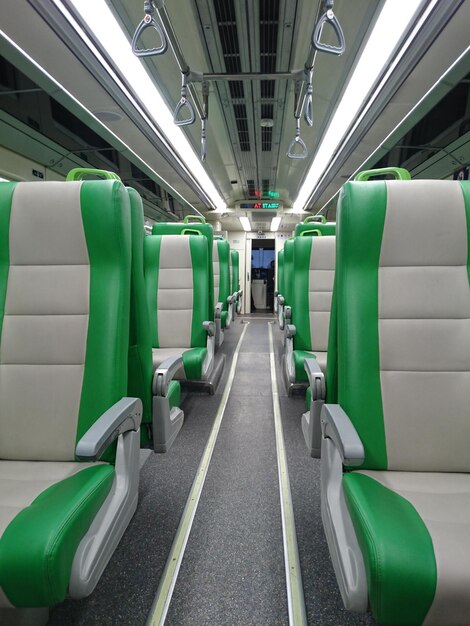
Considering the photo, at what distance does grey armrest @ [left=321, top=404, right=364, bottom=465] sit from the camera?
3.01ft

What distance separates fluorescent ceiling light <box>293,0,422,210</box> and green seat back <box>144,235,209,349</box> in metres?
1.84

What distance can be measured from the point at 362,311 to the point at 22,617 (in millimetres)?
1576

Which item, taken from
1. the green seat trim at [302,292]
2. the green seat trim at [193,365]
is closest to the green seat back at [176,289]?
the green seat trim at [193,365]

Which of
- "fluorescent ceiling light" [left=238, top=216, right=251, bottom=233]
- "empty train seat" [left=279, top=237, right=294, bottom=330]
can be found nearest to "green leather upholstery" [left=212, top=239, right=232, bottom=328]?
"empty train seat" [left=279, top=237, right=294, bottom=330]

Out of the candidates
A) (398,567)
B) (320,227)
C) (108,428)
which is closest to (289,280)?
→ (320,227)

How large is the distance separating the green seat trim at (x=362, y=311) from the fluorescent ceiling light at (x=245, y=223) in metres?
8.56

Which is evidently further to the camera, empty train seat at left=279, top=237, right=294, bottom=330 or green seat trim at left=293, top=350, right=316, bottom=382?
empty train seat at left=279, top=237, right=294, bottom=330

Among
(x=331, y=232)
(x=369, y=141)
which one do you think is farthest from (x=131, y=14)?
(x=331, y=232)

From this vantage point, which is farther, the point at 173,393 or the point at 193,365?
the point at 193,365

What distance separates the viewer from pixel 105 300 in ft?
4.11

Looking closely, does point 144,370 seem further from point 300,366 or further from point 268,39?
point 268,39

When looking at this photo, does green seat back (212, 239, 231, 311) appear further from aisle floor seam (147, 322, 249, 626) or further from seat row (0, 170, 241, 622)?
seat row (0, 170, 241, 622)

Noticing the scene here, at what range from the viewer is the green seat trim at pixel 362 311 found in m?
1.19

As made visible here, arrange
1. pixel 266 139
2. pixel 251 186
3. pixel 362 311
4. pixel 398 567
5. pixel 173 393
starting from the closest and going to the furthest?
1. pixel 398 567
2. pixel 362 311
3. pixel 173 393
4. pixel 266 139
5. pixel 251 186
